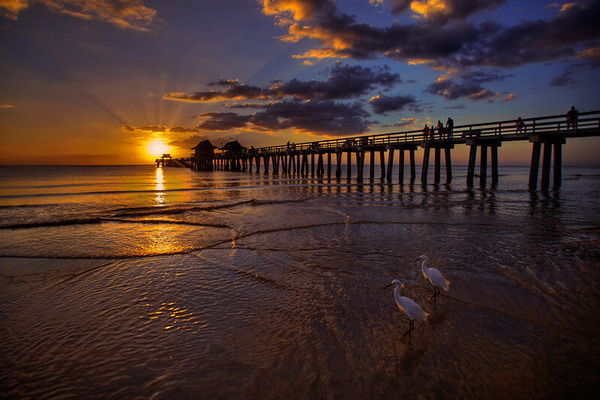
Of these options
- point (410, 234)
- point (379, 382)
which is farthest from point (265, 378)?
point (410, 234)

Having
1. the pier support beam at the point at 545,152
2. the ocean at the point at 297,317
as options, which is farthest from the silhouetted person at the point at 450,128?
the ocean at the point at 297,317

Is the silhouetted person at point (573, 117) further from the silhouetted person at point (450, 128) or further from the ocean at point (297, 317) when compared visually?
the ocean at point (297, 317)

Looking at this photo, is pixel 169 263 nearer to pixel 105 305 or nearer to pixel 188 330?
pixel 105 305

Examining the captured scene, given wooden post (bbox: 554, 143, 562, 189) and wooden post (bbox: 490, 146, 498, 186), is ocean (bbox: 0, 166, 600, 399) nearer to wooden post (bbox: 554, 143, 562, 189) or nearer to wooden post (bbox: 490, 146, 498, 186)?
wooden post (bbox: 554, 143, 562, 189)

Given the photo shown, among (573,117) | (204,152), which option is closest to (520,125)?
(573,117)

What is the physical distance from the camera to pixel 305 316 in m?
3.54

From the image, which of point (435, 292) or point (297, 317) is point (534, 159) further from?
point (297, 317)

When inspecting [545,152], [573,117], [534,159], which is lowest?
[534,159]

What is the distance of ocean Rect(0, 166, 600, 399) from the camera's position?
2453 millimetres

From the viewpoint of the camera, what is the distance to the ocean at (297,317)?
2453 mm

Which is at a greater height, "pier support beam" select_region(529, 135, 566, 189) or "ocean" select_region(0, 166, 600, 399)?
"pier support beam" select_region(529, 135, 566, 189)

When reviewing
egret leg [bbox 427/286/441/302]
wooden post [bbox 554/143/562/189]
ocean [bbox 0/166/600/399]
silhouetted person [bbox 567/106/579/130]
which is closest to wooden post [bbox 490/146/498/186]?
wooden post [bbox 554/143/562/189]

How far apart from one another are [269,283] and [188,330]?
1.55 metres

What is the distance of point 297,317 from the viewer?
3525 millimetres
